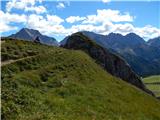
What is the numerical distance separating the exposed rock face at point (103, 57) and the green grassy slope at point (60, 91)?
25.6m

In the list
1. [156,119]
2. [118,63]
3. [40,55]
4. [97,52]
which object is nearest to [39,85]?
[40,55]

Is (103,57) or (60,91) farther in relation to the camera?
(103,57)

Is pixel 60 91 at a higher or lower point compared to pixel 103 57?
lower

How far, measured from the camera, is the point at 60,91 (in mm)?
56312

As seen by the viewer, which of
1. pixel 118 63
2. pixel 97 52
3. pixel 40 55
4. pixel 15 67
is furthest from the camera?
pixel 118 63

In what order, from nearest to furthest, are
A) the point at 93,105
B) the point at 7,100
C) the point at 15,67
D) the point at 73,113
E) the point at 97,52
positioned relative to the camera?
1. the point at 7,100
2. the point at 73,113
3. the point at 93,105
4. the point at 15,67
5. the point at 97,52

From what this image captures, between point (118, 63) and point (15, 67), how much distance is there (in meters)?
60.0

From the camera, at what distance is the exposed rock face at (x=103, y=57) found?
10481 centimetres

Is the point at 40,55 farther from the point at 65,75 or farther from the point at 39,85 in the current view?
the point at 39,85

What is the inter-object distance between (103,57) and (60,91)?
5106cm

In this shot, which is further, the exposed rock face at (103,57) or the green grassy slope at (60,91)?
the exposed rock face at (103,57)

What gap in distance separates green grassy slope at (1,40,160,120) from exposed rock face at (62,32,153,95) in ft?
83.9

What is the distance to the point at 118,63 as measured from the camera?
116m

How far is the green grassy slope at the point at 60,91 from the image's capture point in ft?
153
